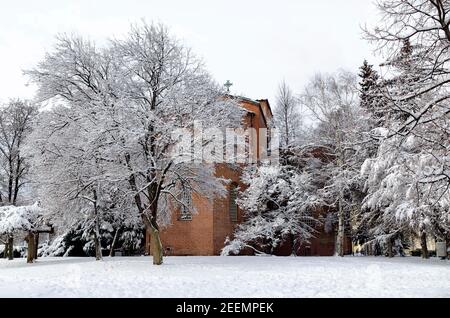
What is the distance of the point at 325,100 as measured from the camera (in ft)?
102

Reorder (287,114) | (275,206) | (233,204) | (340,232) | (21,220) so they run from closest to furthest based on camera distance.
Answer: (21,220) → (340,232) → (275,206) → (233,204) → (287,114)

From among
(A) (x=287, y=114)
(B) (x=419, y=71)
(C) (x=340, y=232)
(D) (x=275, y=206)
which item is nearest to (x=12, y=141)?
(D) (x=275, y=206)

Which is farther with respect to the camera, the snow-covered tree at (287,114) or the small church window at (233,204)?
the snow-covered tree at (287,114)

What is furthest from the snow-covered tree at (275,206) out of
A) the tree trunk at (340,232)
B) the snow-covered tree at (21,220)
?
the snow-covered tree at (21,220)

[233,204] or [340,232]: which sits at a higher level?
[233,204]

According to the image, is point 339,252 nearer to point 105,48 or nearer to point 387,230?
point 387,230

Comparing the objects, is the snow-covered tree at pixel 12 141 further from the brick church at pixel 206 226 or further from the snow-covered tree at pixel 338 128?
the snow-covered tree at pixel 338 128

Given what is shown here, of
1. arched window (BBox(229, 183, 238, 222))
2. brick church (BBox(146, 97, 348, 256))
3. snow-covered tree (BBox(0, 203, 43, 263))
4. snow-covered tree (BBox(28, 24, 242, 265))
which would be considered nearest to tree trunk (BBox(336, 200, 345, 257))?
brick church (BBox(146, 97, 348, 256))

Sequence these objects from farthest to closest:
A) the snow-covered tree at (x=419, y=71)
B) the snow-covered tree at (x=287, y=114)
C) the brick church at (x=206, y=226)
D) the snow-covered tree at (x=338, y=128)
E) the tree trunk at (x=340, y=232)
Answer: the snow-covered tree at (x=287, y=114) → the brick church at (x=206, y=226) → the tree trunk at (x=340, y=232) → the snow-covered tree at (x=338, y=128) → the snow-covered tree at (x=419, y=71)

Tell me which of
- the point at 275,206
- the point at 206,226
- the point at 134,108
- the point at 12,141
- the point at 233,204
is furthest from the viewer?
the point at 12,141

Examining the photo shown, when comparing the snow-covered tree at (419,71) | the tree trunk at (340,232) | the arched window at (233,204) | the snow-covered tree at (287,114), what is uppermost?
the snow-covered tree at (287,114)

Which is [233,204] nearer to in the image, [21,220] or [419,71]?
[21,220]

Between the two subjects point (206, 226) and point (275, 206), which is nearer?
point (206, 226)
